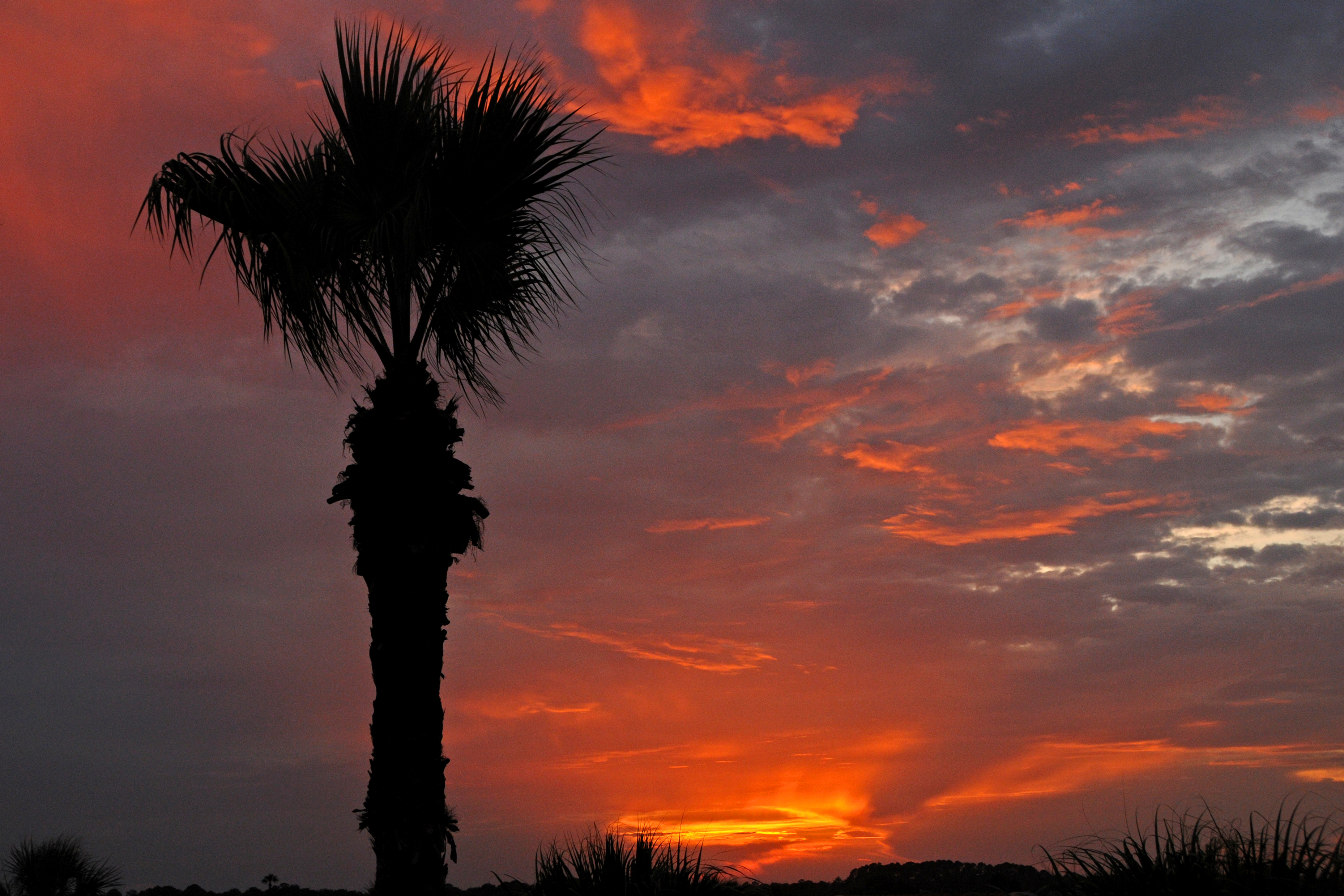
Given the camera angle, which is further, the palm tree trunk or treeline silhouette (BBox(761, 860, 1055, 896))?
treeline silhouette (BBox(761, 860, 1055, 896))

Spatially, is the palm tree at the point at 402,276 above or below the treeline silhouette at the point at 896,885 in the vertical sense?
above

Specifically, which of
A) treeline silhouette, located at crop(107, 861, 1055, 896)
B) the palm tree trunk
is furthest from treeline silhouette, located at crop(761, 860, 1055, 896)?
the palm tree trunk

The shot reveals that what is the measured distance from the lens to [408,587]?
37.1ft

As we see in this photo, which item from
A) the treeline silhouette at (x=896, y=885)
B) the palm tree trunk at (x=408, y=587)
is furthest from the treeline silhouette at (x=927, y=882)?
the palm tree trunk at (x=408, y=587)

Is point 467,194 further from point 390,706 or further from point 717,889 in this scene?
point 717,889

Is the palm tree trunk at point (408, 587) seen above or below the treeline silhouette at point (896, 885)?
above

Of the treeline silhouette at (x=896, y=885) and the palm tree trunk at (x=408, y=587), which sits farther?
the treeline silhouette at (x=896, y=885)

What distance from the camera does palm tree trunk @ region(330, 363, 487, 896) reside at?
10.9 metres

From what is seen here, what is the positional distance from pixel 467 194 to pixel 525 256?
4.85 ft

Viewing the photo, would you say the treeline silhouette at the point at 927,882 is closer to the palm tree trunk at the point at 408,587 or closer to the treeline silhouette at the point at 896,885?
the treeline silhouette at the point at 896,885

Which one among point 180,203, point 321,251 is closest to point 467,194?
point 321,251

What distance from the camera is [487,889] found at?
15.4 m

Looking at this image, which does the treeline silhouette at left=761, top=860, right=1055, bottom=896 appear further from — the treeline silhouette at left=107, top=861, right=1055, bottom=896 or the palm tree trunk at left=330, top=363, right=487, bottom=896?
the palm tree trunk at left=330, top=363, right=487, bottom=896

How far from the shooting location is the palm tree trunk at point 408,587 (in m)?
10.9
